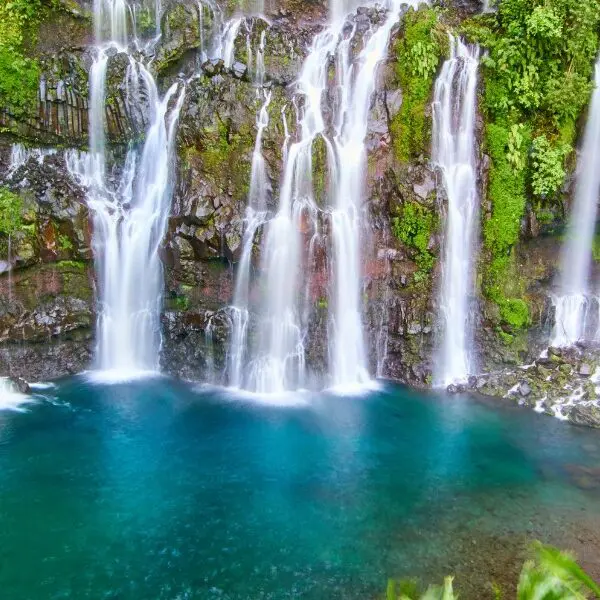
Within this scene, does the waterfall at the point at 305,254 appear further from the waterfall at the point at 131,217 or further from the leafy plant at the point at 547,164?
the leafy plant at the point at 547,164

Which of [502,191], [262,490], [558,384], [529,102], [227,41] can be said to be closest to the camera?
[262,490]

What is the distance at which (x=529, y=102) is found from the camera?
60.7 feet

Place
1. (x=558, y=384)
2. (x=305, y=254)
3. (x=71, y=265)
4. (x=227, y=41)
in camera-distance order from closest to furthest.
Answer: (x=558, y=384) < (x=305, y=254) < (x=71, y=265) < (x=227, y=41)

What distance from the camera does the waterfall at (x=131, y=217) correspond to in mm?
19766

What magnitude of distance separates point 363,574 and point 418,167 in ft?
42.8

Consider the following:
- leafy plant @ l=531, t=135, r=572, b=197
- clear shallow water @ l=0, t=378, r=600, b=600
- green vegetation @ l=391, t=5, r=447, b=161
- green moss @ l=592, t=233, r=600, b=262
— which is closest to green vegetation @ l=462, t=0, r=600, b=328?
leafy plant @ l=531, t=135, r=572, b=197

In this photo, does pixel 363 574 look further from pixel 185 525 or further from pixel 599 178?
pixel 599 178

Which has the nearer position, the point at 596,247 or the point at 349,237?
the point at 349,237

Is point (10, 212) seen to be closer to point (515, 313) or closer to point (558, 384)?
point (515, 313)

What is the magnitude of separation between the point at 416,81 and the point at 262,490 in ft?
45.7

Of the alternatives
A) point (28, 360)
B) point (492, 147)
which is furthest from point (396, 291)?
point (28, 360)

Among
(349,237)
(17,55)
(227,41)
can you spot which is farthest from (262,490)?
(17,55)

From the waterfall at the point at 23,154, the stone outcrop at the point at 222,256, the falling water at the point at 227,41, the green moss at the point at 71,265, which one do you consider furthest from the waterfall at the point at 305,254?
the waterfall at the point at 23,154

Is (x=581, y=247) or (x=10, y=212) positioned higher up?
(x=10, y=212)
